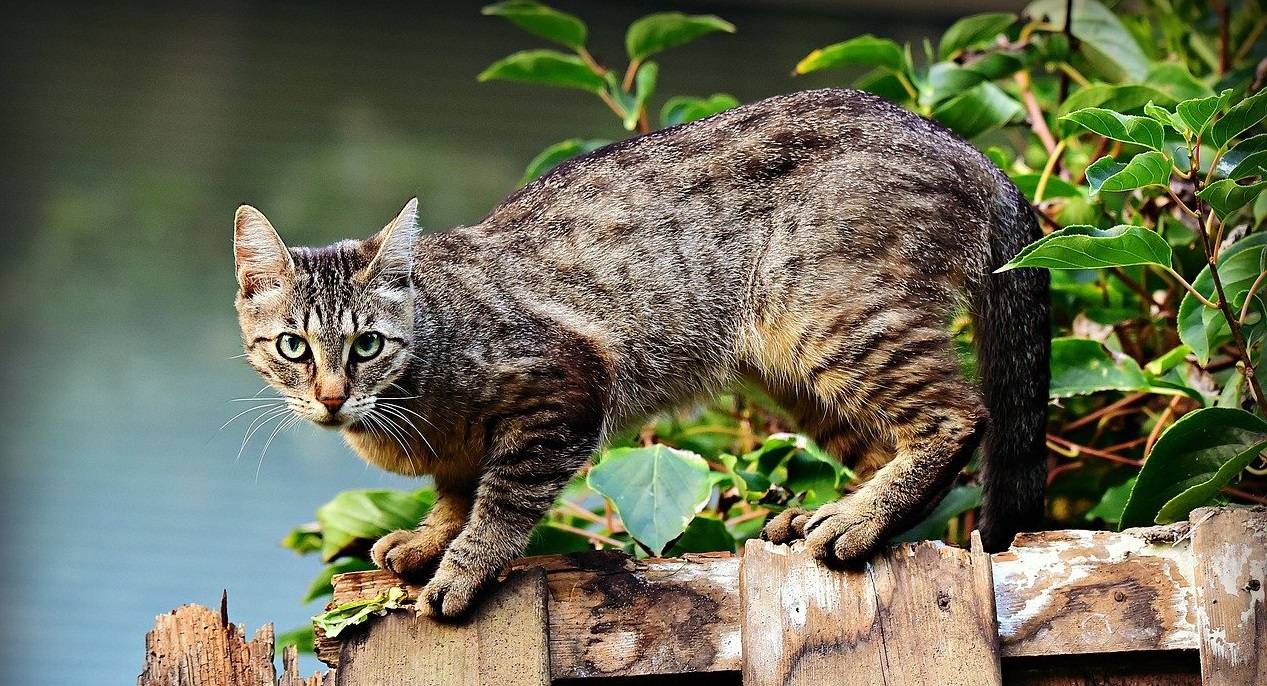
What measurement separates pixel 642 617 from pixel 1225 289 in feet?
4.10

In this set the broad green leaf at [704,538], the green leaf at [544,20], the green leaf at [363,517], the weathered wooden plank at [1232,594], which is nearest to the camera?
the weathered wooden plank at [1232,594]

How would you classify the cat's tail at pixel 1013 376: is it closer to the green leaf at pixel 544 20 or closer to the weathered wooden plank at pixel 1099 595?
the weathered wooden plank at pixel 1099 595

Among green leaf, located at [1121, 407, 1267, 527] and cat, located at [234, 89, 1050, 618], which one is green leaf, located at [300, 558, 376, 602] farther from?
green leaf, located at [1121, 407, 1267, 527]

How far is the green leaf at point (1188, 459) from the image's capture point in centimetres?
203

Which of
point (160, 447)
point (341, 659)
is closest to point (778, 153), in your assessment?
point (341, 659)

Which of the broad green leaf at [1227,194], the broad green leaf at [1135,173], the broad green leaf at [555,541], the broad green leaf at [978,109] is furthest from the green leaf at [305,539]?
the broad green leaf at [1227,194]

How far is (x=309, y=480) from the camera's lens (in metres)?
5.01

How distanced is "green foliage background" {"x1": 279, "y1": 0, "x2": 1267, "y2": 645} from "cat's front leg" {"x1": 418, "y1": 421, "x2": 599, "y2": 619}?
0.08 m

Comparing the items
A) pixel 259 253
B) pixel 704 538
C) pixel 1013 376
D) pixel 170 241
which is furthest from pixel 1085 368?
pixel 170 241

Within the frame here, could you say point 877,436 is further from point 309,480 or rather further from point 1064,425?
point 309,480

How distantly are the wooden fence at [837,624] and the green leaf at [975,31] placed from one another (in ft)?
6.01

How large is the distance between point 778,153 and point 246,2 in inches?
132

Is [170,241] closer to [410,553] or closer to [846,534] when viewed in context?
[410,553]

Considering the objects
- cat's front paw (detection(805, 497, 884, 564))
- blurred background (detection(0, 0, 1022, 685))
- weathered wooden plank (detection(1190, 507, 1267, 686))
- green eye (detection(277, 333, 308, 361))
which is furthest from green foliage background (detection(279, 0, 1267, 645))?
blurred background (detection(0, 0, 1022, 685))
